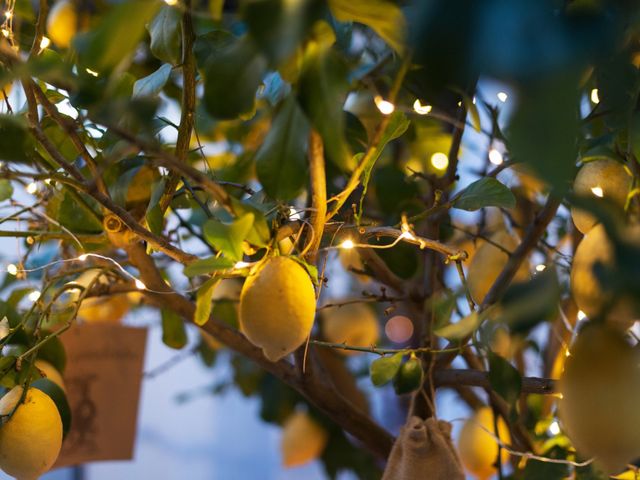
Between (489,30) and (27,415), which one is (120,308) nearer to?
(27,415)

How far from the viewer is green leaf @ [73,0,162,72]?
25 cm

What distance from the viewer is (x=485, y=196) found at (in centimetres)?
44

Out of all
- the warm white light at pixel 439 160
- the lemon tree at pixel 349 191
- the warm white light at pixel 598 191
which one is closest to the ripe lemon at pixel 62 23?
the lemon tree at pixel 349 191

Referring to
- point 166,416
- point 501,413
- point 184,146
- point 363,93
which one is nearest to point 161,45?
point 184,146

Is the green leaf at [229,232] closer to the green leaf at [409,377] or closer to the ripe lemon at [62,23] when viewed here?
the green leaf at [409,377]

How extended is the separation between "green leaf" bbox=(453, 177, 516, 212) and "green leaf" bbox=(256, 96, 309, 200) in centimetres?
14

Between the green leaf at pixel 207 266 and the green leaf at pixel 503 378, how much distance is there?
6.1 inches

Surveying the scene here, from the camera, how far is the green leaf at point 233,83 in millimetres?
288

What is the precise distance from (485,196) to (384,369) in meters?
0.14

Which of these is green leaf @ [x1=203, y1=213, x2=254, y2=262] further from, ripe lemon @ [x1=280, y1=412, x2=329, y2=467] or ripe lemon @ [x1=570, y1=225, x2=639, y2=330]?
ripe lemon @ [x1=280, y1=412, x2=329, y2=467]

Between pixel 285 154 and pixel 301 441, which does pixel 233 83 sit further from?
pixel 301 441

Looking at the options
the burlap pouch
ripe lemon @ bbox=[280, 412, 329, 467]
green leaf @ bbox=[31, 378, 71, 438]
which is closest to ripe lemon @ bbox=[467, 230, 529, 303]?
the burlap pouch

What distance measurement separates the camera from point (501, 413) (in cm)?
64

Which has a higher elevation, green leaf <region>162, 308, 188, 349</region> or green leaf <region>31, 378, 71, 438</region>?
green leaf <region>162, 308, 188, 349</region>
